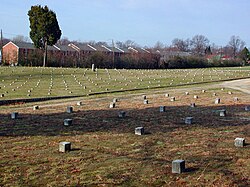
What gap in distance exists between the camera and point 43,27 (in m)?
45.8

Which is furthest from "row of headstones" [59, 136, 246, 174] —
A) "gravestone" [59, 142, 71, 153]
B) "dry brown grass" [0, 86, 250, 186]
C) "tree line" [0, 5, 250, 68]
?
"tree line" [0, 5, 250, 68]

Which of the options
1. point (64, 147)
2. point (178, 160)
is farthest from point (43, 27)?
point (178, 160)

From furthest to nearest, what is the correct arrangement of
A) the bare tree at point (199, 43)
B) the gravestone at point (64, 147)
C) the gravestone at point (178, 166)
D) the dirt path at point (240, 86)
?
1. the bare tree at point (199, 43)
2. the dirt path at point (240, 86)
3. the gravestone at point (64, 147)
4. the gravestone at point (178, 166)

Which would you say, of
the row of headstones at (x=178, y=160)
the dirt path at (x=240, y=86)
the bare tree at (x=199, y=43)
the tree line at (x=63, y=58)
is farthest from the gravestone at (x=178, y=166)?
the bare tree at (x=199, y=43)

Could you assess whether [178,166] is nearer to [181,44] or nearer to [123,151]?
[123,151]

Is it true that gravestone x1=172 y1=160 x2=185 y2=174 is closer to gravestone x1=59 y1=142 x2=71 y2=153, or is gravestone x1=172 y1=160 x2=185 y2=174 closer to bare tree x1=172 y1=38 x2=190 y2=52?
gravestone x1=59 y1=142 x2=71 y2=153

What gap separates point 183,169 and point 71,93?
16.3 metres

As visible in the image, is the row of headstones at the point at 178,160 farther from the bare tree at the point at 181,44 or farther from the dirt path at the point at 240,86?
the bare tree at the point at 181,44

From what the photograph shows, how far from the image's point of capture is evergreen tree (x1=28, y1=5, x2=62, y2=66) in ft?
151

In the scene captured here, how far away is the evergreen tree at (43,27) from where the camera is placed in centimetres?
4591

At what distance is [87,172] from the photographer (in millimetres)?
5223

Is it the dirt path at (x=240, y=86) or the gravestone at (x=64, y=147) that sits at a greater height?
the dirt path at (x=240, y=86)

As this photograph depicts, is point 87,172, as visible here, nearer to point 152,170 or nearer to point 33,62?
point 152,170

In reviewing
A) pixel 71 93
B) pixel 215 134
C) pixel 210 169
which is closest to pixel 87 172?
pixel 210 169
